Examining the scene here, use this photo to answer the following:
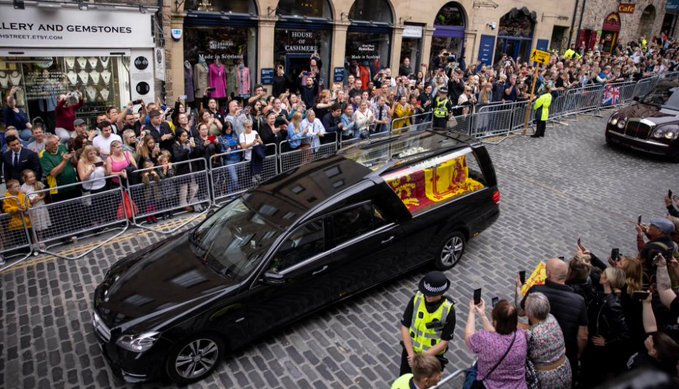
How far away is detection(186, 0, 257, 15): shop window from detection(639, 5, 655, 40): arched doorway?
3203 cm

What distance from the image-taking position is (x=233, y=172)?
9.68 meters

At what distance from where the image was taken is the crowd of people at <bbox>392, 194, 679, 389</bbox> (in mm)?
4027

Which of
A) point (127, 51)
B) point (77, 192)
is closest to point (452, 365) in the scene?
point (77, 192)

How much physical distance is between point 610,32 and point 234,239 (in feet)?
111

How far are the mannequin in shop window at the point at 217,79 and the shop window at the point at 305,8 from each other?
2781mm

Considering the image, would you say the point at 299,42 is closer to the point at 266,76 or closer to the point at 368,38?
the point at 266,76

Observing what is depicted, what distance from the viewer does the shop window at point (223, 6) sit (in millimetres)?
14141

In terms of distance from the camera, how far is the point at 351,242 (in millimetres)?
6402

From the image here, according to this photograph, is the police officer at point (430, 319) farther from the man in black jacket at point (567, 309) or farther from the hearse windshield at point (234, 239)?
the hearse windshield at point (234, 239)

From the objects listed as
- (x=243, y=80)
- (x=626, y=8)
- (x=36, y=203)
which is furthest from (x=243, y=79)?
(x=626, y=8)

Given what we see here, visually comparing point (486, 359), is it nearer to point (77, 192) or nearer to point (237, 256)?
point (237, 256)

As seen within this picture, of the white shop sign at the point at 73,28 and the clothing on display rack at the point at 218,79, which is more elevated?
the white shop sign at the point at 73,28

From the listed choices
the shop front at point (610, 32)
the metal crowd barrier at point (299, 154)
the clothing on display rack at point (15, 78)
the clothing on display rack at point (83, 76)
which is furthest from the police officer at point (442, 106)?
the shop front at point (610, 32)

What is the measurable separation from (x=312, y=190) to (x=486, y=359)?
10.4ft
